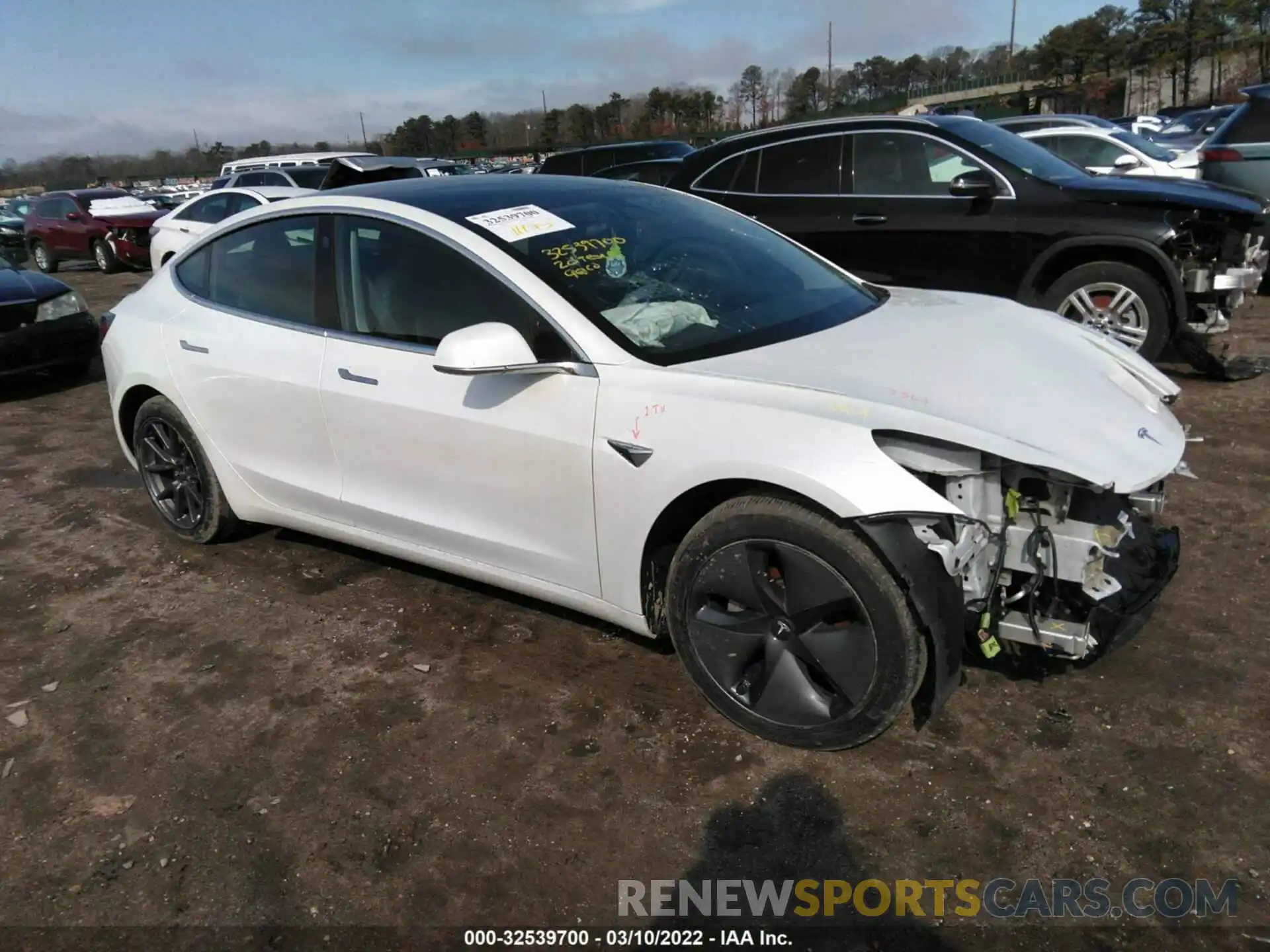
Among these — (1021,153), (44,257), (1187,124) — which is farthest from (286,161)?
(1187,124)

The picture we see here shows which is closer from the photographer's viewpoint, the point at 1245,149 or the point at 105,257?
the point at 1245,149

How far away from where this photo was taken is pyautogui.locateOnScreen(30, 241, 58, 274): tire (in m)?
19.0

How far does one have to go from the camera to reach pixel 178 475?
14.5ft

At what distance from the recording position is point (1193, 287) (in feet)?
19.0

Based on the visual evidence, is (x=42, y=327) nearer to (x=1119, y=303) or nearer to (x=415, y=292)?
(x=415, y=292)

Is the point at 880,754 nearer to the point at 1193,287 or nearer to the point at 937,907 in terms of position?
the point at 937,907

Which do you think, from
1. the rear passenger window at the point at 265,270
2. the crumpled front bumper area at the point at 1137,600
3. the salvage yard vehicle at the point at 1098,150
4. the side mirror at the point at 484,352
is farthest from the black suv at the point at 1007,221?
the salvage yard vehicle at the point at 1098,150

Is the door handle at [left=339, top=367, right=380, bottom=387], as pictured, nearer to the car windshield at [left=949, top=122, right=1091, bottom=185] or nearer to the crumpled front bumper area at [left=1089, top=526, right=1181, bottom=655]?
the crumpled front bumper area at [left=1089, top=526, right=1181, bottom=655]

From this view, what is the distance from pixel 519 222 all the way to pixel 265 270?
1.27 m

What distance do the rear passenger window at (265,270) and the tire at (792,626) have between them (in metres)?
1.93

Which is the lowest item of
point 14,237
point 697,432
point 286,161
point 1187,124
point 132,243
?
point 697,432

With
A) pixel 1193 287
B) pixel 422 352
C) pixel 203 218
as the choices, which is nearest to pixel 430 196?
pixel 422 352

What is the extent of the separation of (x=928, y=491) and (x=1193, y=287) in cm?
453

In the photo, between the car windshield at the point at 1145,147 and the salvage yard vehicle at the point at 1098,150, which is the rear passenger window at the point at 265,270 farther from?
the car windshield at the point at 1145,147
